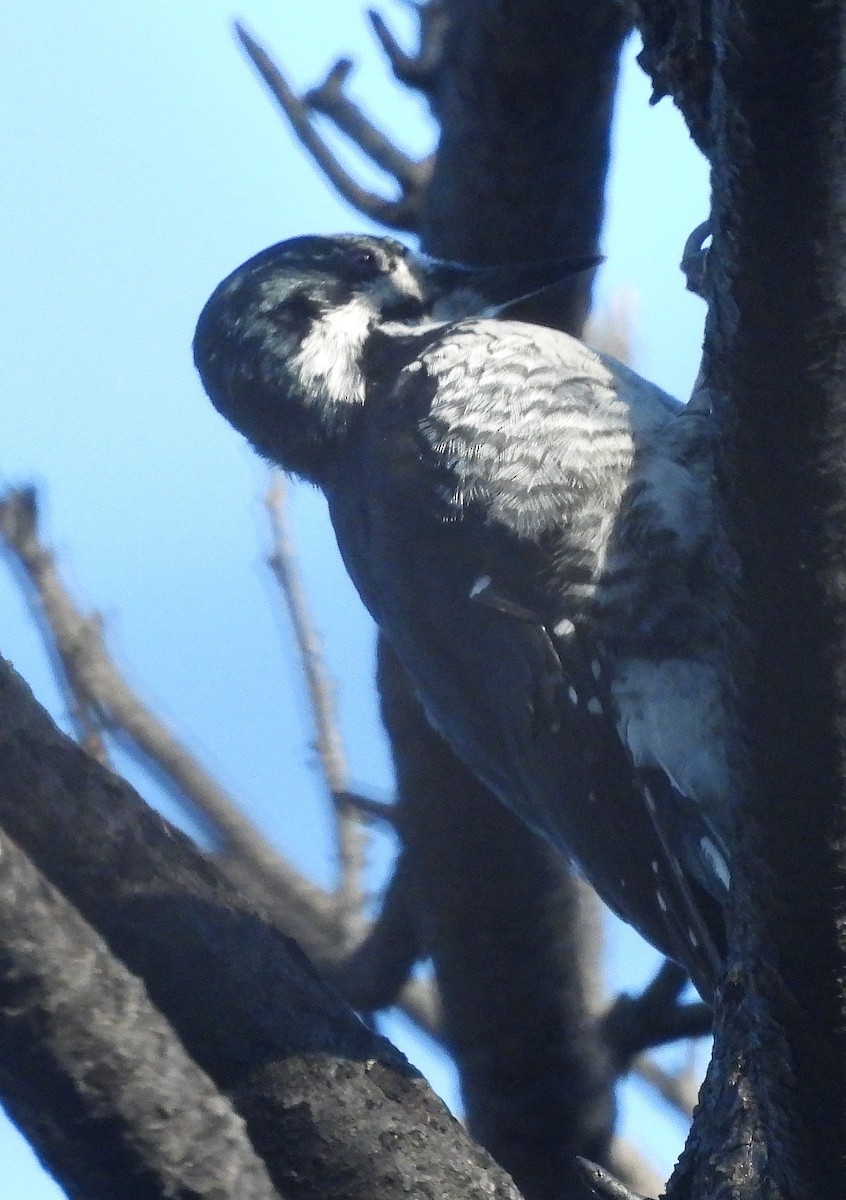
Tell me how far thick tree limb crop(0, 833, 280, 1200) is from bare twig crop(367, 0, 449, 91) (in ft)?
7.51

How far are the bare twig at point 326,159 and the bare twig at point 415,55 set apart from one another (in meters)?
0.28

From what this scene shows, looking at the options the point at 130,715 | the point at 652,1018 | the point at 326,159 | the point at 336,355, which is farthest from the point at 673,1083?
the point at 326,159

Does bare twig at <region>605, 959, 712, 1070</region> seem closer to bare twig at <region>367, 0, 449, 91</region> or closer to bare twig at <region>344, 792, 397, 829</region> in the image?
bare twig at <region>344, 792, 397, 829</region>

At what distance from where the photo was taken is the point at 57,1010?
6.43 feet

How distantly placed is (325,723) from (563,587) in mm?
1358

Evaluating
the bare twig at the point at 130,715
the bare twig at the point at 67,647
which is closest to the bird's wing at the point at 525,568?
the bare twig at the point at 130,715

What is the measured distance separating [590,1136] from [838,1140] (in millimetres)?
1620

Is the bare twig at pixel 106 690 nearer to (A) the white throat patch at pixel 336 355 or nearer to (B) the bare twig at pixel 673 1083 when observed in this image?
(A) the white throat patch at pixel 336 355

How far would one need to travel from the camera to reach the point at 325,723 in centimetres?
390

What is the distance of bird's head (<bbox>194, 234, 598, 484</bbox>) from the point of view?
3.46m

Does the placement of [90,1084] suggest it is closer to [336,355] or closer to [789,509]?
[789,509]

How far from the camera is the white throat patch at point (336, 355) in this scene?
346 cm

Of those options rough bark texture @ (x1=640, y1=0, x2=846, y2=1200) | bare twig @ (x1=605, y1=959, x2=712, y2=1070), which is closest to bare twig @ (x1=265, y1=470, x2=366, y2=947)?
bare twig @ (x1=605, y1=959, x2=712, y2=1070)

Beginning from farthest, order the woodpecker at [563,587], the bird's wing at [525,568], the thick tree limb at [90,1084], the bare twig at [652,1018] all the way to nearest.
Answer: the bare twig at [652,1018] → the bird's wing at [525,568] → the woodpecker at [563,587] → the thick tree limb at [90,1084]
